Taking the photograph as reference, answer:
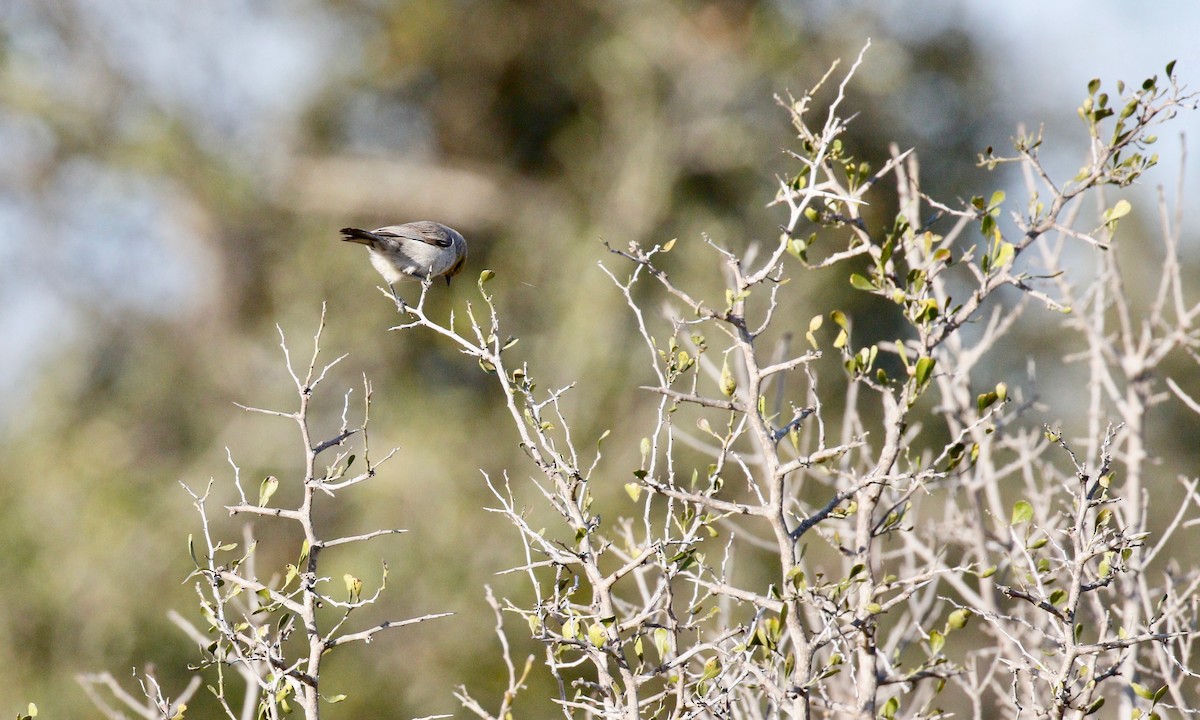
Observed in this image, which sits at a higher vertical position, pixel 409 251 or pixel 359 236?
pixel 359 236

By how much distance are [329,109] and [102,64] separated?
327 centimetres

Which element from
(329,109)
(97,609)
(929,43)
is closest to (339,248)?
(329,109)

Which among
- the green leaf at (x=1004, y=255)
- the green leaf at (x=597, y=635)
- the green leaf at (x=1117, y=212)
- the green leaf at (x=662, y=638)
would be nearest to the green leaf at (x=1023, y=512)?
the green leaf at (x=1004, y=255)

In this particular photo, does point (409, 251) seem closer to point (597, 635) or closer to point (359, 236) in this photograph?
point (359, 236)

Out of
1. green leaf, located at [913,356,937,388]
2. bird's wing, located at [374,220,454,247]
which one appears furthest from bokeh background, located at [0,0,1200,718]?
green leaf, located at [913,356,937,388]

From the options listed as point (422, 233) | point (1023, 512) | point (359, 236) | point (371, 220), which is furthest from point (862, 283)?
point (371, 220)

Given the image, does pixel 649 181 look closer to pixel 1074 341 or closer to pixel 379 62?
pixel 379 62

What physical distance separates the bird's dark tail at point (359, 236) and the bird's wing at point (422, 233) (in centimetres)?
11

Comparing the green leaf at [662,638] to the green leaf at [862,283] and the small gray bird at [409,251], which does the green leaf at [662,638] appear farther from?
the small gray bird at [409,251]

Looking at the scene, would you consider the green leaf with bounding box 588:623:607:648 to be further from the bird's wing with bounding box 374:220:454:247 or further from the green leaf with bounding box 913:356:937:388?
the bird's wing with bounding box 374:220:454:247

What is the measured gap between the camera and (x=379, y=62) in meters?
14.4

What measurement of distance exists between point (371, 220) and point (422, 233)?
9.22 meters

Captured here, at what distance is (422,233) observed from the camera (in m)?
5.36

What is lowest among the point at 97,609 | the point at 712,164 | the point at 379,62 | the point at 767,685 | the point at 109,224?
the point at 97,609
